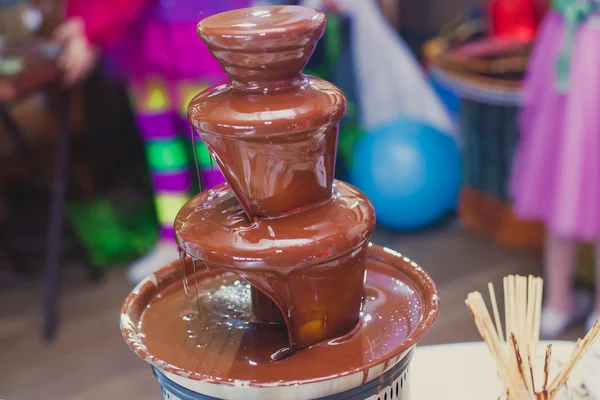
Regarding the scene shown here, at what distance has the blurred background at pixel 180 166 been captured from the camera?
219cm

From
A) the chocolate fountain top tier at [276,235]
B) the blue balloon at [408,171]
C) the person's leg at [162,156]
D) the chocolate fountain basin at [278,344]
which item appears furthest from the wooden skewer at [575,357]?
the blue balloon at [408,171]

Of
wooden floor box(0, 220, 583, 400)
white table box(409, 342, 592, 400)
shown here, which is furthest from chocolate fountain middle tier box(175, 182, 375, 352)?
wooden floor box(0, 220, 583, 400)

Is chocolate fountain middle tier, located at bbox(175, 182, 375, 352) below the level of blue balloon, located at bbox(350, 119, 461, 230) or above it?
above

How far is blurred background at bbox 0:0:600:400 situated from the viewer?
2.19 m

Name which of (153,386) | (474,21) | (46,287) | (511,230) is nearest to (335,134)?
(153,386)

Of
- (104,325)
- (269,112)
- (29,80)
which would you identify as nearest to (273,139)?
(269,112)

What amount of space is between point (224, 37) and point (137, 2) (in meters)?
1.79

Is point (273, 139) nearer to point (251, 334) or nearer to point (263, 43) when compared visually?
point (263, 43)

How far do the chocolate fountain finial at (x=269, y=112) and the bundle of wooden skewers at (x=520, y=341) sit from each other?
21 centimetres

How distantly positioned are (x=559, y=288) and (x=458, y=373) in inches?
53.5

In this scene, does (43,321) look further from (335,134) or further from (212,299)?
(335,134)

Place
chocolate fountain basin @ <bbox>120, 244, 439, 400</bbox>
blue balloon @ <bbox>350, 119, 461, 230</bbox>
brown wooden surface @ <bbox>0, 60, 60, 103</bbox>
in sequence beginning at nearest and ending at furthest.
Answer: chocolate fountain basin @ <bbox>120, 244, 439, 400</bbox>
brown wooden surface @ <bbox>0, 60, 60, 103</bbox>
blue balloon @ <bbox>350, 119, 461, 230</bbox>

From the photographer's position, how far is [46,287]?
241 cm

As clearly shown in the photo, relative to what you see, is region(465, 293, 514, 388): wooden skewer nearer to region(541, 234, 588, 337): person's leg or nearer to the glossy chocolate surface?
the glossy chocolate surface
